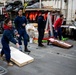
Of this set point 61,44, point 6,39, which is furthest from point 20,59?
point 61,44

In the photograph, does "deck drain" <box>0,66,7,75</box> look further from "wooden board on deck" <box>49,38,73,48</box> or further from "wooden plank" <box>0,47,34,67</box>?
"wooden board on deck" <box>49,38,73,48</box>

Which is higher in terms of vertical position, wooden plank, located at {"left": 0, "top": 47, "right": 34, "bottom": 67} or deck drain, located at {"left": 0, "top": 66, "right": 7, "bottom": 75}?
wooden plank, located at {"left": 0, "top": 47, "right": 34, "bottom": 67}

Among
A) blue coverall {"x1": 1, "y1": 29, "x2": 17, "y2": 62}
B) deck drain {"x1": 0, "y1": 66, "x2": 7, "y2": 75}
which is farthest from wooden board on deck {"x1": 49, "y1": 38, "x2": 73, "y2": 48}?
deck drain {"x1": 0, "y1": 66, "x2": 7, "y2": 75}

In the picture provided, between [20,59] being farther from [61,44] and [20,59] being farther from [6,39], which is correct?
[61,44]

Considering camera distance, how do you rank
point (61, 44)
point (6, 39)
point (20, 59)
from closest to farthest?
point (6, 39)
point (20, 59)
point (61, 44)

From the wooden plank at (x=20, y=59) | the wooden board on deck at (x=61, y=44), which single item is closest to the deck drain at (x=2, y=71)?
the wooden plank at (x=20, y=59)

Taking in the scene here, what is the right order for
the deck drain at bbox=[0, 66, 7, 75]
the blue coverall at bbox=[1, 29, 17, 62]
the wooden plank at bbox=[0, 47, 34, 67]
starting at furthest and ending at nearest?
the wooden plank at bbox=[0, 47, 34, 67], the blue coverall at bbox=[1, 29, 17, 62], the deck drain at bbox=[0, 66, 7, 75]

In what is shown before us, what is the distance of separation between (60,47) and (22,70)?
327cm

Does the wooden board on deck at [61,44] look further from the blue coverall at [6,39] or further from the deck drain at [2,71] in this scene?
the deck drain at [2,71]

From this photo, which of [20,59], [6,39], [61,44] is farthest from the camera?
[61,44]

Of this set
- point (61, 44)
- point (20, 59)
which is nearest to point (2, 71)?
point (20, 59)

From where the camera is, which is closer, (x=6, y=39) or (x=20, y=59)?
(x=6, y=39)

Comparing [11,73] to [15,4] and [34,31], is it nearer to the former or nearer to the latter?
[34,31]

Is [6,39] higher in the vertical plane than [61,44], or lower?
higher
